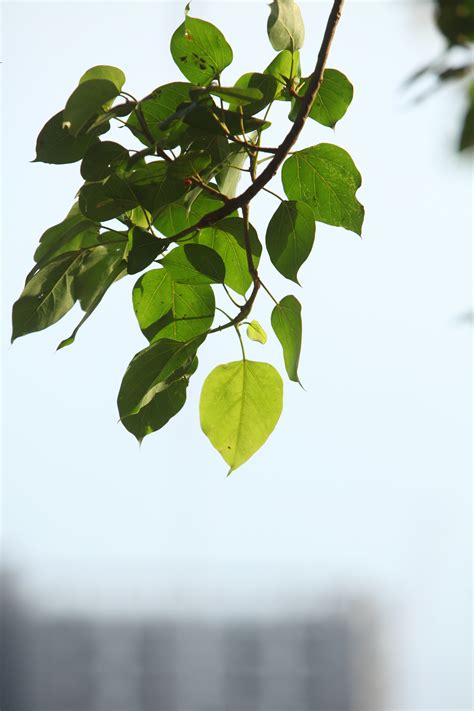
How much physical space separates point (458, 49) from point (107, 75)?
18 centimetres

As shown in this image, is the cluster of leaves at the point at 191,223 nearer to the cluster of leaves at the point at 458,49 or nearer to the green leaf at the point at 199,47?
the green leaf at the point at 199,47

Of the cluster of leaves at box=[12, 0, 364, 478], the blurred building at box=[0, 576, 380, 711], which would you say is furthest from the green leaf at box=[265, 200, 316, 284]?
the blurred building at box=[0, 576, 380, 711]

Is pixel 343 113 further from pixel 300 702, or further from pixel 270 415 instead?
pixel 300 702

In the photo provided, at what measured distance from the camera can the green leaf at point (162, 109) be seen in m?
0.26

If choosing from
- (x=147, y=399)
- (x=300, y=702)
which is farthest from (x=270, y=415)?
(x=300, y=702)

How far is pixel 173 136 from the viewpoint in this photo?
0.86 ft

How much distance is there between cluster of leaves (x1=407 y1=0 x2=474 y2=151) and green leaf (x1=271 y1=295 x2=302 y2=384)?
16 centimetres

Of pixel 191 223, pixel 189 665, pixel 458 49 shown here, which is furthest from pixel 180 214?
pixel 189 665

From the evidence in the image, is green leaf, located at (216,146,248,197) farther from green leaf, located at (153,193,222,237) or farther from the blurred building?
the blurred building

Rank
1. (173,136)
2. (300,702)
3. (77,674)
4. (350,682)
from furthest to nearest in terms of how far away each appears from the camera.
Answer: (300,702)
(350,682)
(77,674)
(173,136)

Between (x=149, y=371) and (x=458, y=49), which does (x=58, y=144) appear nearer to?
(x=149, y=371)

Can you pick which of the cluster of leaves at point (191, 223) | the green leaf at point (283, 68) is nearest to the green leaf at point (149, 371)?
the cluster of leaves at point (191, 223)

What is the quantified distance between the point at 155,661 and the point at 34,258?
16.2 feet

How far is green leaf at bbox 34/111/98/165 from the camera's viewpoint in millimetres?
276
